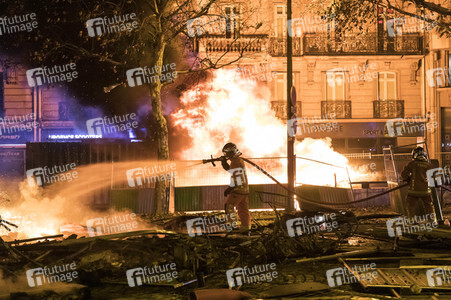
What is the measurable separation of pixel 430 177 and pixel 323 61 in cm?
1935

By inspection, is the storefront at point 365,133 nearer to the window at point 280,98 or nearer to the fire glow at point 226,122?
the window at point 280,98

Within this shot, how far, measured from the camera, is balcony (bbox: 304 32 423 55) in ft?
93.2

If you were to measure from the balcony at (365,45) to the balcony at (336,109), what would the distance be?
3.00m

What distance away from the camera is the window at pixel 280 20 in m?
28.4

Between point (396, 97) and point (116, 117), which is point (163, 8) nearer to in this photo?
point (116, 117)

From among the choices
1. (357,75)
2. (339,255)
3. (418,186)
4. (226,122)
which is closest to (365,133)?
(357,75)

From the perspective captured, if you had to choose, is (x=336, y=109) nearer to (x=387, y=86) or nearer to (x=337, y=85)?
(x=337, y=85)

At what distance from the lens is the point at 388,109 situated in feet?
94.3

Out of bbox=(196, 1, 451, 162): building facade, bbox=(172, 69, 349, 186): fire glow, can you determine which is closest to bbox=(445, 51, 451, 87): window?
bbox=(196, 1, 451, 162): building facade

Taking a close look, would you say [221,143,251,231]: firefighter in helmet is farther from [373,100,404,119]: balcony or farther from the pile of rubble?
[373,100,404,119]: balcony

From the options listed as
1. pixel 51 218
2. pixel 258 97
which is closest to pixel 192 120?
pixel 258 97

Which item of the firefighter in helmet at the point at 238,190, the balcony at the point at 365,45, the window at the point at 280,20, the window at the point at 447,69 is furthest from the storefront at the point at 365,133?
the firefighter in helmet at the point at 238,190

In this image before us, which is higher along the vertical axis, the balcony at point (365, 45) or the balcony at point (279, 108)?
the balcony at point (365, 45)

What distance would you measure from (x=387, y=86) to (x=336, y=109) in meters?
3.66
